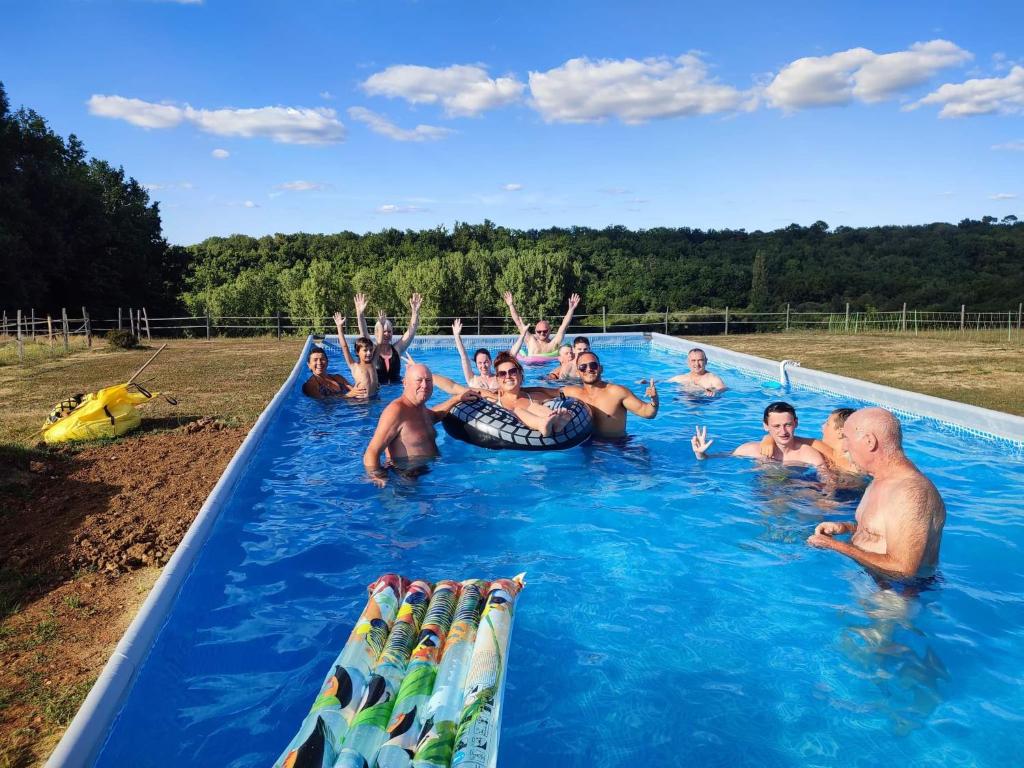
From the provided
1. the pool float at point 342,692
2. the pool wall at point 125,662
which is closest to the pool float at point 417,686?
the pool float at point 342,692

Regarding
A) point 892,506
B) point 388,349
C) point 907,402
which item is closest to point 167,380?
point 388,349

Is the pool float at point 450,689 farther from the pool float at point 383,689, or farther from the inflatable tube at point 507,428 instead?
the inflatable tube at point 507,428

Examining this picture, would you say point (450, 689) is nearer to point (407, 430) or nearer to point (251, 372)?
point (407, 430)

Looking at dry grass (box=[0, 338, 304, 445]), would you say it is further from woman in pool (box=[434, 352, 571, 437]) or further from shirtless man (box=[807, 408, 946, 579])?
shirtless man (box=[807, 408, 946, 579])

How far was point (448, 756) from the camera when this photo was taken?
2.19 meters

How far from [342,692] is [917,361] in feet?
42.3

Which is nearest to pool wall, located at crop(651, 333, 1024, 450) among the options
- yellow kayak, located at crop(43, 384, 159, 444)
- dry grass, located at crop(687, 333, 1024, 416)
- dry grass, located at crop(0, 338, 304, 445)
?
dry grass, located at crop(687, 333, 1024, 416)

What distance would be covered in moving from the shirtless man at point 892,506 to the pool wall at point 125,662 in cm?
300

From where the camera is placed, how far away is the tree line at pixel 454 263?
27.2 metres

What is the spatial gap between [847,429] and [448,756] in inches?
91.6

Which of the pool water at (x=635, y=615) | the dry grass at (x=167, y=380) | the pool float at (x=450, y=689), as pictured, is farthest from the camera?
the dry grass at (x=167, y=380)

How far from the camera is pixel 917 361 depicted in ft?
41.2

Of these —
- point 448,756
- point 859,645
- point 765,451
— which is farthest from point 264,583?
point 765,451

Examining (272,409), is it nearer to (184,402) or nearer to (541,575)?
(184,402)
